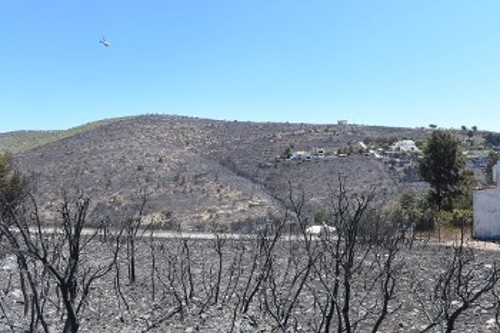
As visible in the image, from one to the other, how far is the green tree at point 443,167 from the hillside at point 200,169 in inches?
129

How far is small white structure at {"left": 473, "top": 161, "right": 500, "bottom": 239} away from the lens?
30281 mm

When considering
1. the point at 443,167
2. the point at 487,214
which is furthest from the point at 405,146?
the point at 487,214

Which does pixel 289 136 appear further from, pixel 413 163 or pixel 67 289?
pixel 67 289

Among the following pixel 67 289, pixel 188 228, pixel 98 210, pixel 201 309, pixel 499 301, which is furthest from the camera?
pixel 98 210

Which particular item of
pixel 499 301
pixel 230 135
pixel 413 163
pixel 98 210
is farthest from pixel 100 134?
pixel 499 301

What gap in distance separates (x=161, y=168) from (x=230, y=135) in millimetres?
19006

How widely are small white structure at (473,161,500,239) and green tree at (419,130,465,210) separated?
6.56 m

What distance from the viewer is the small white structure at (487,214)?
3028cm

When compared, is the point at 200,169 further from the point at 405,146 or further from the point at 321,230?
the point at 321,230

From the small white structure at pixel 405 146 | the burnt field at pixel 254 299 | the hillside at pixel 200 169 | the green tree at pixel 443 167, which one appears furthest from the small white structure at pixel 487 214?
the small white structure at pixel 405 146

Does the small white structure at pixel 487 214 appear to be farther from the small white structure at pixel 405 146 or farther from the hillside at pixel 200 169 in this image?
the small white structure at pixel 405 146

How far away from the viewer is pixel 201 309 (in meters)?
15.2

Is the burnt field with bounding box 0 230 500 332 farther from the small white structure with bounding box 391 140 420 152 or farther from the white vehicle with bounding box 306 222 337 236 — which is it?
the small white structure with bounding box 391 140 420 152

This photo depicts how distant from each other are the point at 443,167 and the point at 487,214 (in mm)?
7287
